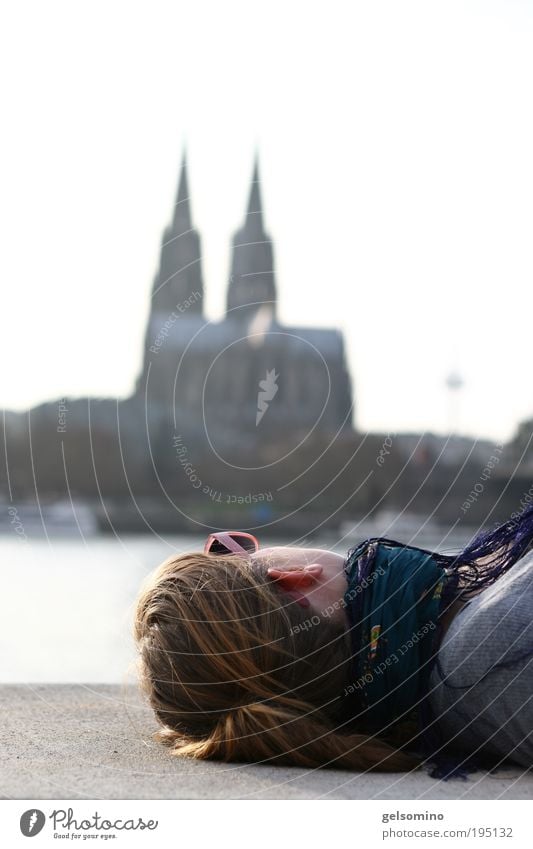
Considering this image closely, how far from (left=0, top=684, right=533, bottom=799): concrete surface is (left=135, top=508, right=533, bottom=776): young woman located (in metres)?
0.07

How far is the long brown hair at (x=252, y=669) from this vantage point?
2.14 metres

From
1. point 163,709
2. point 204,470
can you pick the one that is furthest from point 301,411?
point 163,709

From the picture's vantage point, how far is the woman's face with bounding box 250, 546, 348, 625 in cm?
221

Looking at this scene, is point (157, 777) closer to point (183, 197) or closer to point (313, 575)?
point (313, 575)

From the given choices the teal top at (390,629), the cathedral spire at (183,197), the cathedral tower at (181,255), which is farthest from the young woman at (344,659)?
the cathedral spire at (183,197)

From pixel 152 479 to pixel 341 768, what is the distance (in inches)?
1720

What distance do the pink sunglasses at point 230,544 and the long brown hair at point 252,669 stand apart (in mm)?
98

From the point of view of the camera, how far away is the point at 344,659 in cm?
220

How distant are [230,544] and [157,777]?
542 millimetres

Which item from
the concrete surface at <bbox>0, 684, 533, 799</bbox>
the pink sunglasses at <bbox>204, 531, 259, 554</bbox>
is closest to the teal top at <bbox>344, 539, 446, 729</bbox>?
the concrete surface at <bbox>0, 684, 533, 799</bbox>

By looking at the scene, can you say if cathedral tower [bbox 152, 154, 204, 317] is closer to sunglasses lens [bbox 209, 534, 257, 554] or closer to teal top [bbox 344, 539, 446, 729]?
sunglasses lens [bbox 209, 534, 257, 554]

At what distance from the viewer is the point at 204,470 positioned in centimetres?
5375

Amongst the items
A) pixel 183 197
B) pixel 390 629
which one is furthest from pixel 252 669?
pixel 183 197

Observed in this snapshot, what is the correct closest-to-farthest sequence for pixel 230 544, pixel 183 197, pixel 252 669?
pixel 252 669
pixel 230 544
pixel 183 197
